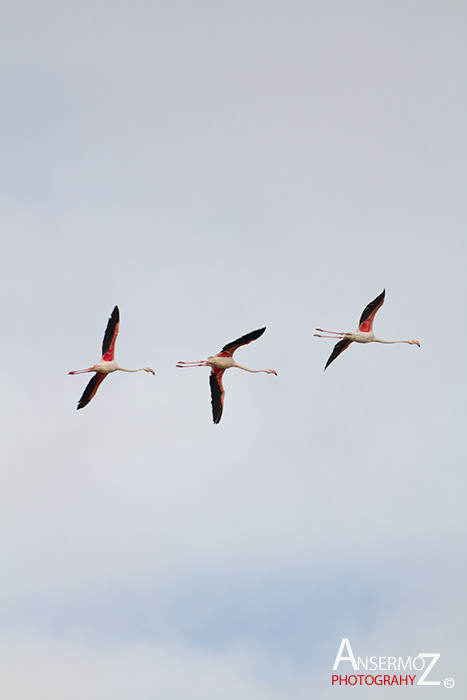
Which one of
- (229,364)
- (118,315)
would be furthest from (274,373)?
(118,315)

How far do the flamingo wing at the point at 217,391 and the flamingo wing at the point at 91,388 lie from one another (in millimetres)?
5152

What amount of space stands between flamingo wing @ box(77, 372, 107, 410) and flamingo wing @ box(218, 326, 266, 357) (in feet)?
18.9


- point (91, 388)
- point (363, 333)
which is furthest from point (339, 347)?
point (91, 388)

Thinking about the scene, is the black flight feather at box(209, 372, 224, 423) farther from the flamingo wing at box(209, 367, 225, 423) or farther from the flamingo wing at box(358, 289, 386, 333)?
the flamingo wing at box(358, 289, 386, 333)

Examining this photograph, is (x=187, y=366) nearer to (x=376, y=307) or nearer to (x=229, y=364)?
(x=229, y=364)

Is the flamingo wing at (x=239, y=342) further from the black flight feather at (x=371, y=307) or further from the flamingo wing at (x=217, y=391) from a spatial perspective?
the black flight feather at (x=371, y=307)

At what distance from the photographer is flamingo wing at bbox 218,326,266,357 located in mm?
60312

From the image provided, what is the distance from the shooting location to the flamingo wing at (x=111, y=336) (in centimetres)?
6128

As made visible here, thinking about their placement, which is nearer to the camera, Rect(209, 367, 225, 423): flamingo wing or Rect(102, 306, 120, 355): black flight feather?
Rect(102, 306, 120, 355): black flight feather

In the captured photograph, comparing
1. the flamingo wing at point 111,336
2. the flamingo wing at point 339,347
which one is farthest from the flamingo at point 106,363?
the flamingo wing at point 339,347

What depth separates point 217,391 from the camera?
207 feet

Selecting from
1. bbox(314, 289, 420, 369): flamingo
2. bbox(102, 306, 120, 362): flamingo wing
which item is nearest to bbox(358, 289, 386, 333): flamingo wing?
bbox(314, 289, 420, 369): flamingo

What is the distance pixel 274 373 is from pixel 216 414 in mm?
5444

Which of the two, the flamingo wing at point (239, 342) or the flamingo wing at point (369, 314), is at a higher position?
the flamingo wing at point (369, 314)
